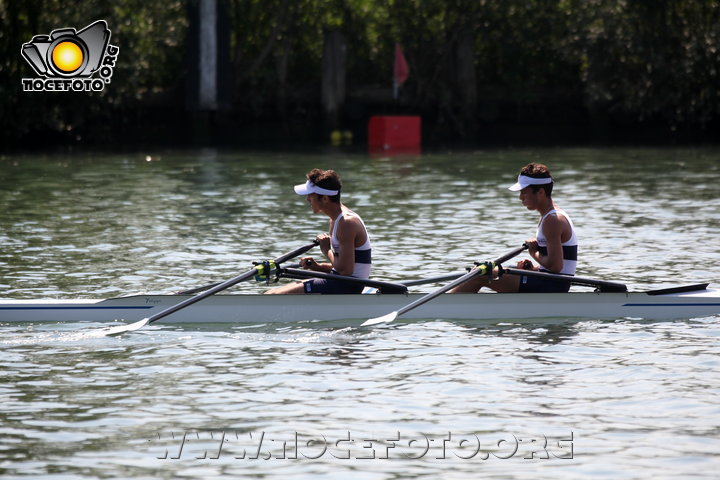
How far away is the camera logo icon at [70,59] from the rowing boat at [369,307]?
2520 centimetres

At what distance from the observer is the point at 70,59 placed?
130 ft

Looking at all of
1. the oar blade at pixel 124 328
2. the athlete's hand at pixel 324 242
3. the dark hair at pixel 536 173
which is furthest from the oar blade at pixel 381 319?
the oar blade at pixel 124 328

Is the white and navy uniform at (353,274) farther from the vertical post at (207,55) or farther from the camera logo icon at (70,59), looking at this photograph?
the vertical post at (207,55)

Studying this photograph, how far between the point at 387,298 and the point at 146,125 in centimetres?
3200

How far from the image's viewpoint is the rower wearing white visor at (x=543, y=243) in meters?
12.4

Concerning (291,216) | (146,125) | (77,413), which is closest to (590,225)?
(291,216)

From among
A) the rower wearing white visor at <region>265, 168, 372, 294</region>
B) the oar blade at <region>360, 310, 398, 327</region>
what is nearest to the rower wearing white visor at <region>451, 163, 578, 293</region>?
the oar blade at <region>360, 310, 398, 327</region>

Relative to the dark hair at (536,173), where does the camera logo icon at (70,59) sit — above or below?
above

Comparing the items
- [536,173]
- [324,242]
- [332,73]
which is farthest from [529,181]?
[332,73]

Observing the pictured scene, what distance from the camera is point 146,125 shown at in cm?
4331

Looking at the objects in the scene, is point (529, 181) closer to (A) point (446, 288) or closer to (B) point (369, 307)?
(A) point (446, 288)

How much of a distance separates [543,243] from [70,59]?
29363 mm

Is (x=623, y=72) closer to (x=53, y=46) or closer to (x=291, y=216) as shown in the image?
(x=53, y=46)

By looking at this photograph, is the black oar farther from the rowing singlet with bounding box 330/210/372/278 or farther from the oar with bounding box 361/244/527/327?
the rowing singlet with bounding box 330/210/372/278
